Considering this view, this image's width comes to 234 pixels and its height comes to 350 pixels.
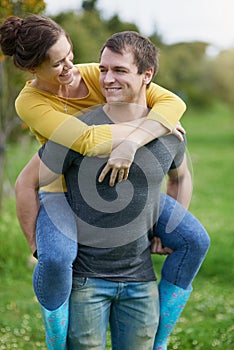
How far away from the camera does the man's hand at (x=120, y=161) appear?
9.34 feet

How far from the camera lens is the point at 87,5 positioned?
16.6 m

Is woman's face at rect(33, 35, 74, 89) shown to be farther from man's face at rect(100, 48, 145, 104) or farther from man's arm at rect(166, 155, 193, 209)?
man's arm at rect(166, 155, 193, 209)

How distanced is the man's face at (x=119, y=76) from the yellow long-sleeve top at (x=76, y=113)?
0.15 metres

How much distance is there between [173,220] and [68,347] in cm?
81

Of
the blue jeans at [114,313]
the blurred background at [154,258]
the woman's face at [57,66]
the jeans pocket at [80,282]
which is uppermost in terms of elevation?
the woman's face at [57,66]

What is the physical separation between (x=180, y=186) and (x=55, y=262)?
0.88m

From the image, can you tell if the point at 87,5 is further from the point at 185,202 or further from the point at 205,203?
the point at 185,202

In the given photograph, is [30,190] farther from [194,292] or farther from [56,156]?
[194,292]

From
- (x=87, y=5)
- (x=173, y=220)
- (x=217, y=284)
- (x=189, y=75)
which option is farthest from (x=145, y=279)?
(x=189, y=75)

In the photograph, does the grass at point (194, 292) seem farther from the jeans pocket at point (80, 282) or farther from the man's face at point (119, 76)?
the man's face at point (119, 76)

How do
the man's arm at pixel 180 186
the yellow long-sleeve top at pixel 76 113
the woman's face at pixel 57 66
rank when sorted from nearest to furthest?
the yellow long-sleeve top at pixel 76 113
the woman's face at pixel 57 66
the man's arm at pixel 180 186

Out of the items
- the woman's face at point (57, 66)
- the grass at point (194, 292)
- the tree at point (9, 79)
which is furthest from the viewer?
the tree at point (9, 79)

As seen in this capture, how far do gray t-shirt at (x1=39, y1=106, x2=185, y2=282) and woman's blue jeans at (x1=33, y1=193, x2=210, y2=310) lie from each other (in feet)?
0.33

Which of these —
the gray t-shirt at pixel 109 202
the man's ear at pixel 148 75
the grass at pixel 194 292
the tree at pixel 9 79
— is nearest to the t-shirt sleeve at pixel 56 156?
the gray t-shirt at pixel 109 202
